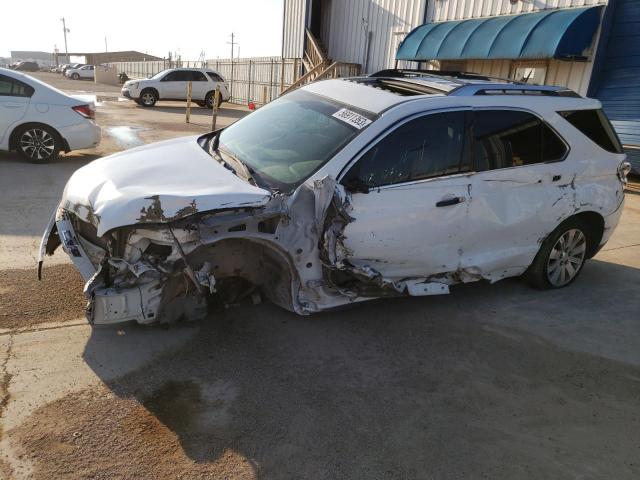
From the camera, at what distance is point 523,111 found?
14.3ft

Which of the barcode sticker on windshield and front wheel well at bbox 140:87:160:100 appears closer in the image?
the barcode sticker on windshield

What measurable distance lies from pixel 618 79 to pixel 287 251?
11138 millimetres

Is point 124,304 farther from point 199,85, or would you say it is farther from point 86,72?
point 86,72

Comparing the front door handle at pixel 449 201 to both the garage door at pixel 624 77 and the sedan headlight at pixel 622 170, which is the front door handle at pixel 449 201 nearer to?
the sedan headlight at pixel 622 170

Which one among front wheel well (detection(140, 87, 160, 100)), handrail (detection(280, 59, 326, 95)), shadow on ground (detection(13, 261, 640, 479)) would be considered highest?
handrail (detection(280, 59, 326, 95))

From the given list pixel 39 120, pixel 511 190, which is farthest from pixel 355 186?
pixel 39 120

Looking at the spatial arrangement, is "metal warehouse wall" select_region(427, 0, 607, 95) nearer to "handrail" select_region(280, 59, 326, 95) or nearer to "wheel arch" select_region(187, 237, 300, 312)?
"handrail" select_region(280, 59, 326, 95)

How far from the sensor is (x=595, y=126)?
4820mm

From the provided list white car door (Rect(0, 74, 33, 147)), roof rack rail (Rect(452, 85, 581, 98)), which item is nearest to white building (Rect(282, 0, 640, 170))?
roof rack rail (Rect(452, 85, 581, 98))

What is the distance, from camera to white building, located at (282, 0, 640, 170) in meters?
11.3

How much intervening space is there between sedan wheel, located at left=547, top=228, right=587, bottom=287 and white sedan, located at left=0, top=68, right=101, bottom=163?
7782mm

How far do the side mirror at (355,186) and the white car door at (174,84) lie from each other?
22290mm

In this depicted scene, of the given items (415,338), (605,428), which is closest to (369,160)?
(415,338)

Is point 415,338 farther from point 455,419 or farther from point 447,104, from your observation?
point 447,104
